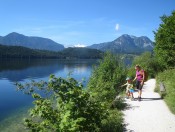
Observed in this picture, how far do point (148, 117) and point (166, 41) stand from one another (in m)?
24.9

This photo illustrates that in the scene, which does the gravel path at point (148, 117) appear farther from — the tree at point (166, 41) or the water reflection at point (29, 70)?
the water reflection at point (29, 70)

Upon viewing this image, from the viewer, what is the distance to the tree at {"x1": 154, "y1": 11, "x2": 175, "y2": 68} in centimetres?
3414

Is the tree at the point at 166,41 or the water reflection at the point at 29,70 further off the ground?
the tree at the point at 166,41

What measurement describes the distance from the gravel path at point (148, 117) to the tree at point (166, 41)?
19.0m

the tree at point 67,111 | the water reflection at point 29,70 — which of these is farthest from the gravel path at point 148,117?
the water reflection at point 29,70

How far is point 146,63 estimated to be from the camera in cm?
4306

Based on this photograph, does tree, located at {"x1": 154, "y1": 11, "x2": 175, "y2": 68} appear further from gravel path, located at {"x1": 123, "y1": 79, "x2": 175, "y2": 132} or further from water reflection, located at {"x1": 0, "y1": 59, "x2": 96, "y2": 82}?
water reflection, located at {"x1": 0, "y1": 59, "x2": 96, "y2": 82}

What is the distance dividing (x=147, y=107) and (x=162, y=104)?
54.4 inches

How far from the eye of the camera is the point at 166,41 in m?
35.1

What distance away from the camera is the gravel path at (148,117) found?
10.7 m

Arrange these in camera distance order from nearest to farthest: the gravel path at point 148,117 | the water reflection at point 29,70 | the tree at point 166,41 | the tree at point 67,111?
the tree at point 67,111 → the gravel path at point 148,117 → the tree at point 166,41 → the water reflection at point 29,70

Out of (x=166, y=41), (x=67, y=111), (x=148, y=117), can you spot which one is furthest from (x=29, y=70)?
(x=67, y=111)

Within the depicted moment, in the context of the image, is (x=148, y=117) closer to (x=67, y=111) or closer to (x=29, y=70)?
(x=67, y=111)

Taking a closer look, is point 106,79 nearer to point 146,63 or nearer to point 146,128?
point 146,128
